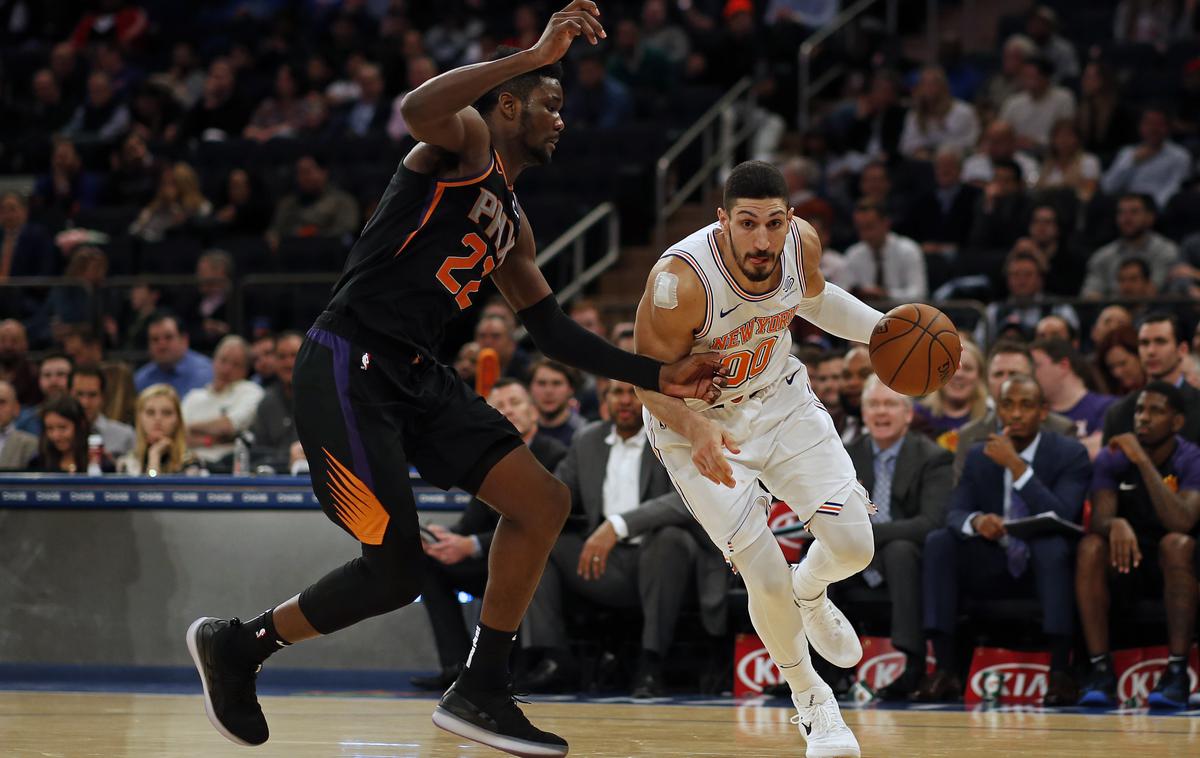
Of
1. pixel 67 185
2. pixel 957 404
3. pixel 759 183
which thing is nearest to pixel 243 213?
pixel 67 185

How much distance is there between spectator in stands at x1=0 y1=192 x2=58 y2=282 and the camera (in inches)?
527

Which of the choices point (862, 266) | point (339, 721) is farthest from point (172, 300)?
point (339, 721)

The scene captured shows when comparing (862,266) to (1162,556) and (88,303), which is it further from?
(88,303)

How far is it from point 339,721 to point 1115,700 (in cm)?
360

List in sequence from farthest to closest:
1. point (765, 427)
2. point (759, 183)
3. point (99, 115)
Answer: point (99, 115) → point (765, 427) → point (759, 183)

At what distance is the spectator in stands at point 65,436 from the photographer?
9141 millimetres

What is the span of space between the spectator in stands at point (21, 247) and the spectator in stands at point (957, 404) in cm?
800

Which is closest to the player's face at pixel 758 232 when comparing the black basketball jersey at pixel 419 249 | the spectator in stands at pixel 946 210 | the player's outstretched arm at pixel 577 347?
the player's outstretched arm at pixel 577 347

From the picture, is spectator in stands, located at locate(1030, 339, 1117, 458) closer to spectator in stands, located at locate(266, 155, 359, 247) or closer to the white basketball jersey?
the white basketball jersey

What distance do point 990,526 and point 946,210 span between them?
4683mm

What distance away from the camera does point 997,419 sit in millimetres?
8422

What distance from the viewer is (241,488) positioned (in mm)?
8641

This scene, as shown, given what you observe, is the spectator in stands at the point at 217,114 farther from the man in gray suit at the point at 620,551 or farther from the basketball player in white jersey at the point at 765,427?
the basketball player in white jersey at the point at 765,427

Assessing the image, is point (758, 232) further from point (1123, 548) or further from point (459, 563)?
point (459, 563)
